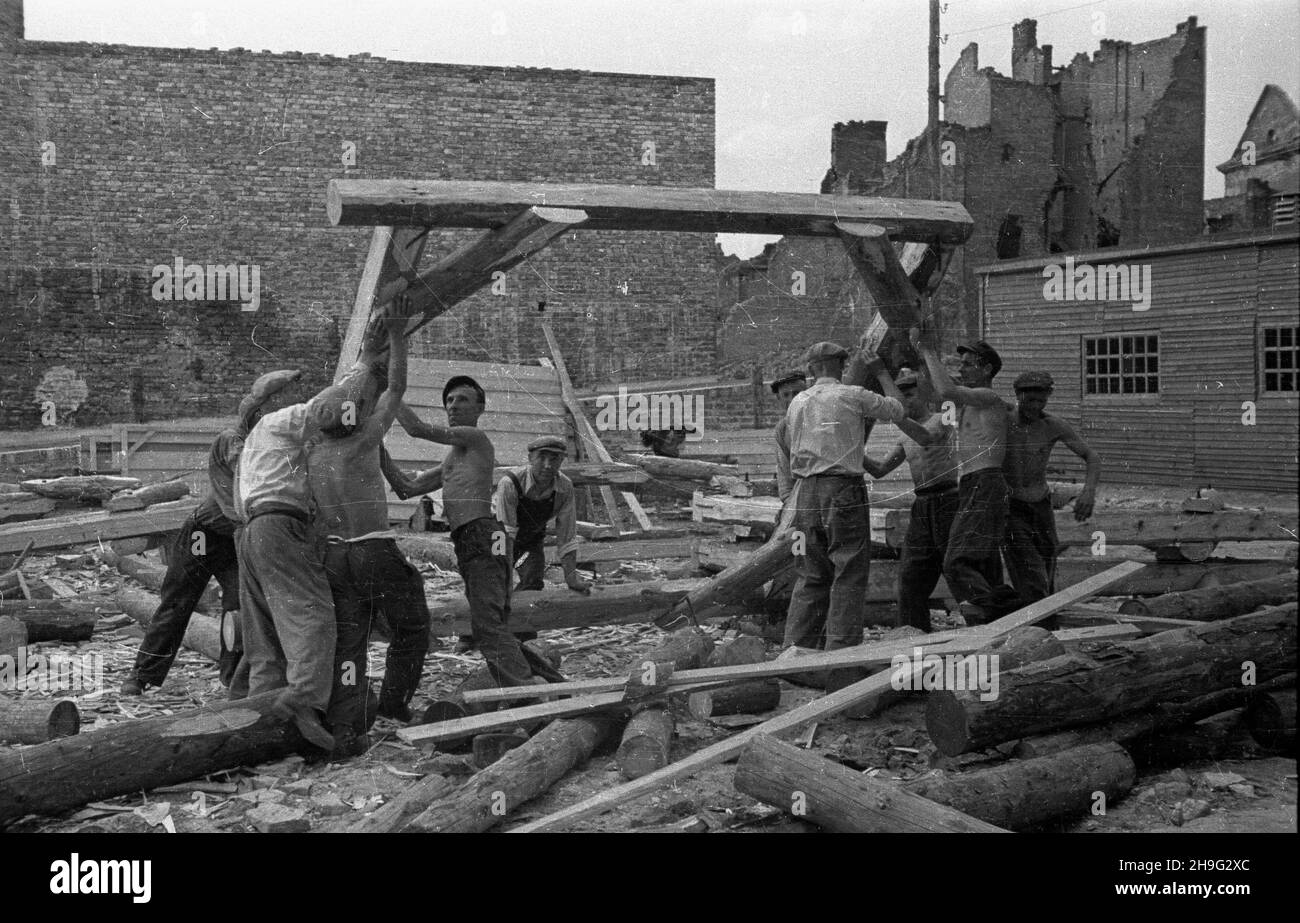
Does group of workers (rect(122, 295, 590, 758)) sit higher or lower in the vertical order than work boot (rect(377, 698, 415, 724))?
higher

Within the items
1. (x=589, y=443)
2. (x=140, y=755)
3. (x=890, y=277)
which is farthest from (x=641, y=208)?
(x=589, y=443)

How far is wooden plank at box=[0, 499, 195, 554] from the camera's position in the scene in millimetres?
9469

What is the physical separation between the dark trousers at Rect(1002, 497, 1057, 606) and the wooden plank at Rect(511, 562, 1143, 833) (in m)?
0.80

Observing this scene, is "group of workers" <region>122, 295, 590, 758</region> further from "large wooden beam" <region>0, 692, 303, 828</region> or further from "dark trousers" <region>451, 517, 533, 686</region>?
"large wooden beam" <region>0, 692, 303, 828</region>

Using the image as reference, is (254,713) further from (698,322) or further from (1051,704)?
(698,322)

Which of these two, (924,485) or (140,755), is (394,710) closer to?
(140,755)

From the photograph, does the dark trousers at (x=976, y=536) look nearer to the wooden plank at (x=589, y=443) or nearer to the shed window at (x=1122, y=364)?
the wooden plank at (x=589, y=443)

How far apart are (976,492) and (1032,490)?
61 cm

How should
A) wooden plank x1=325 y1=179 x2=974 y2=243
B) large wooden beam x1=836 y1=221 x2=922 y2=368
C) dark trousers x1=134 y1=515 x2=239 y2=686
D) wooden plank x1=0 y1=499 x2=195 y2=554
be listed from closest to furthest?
wooden plank x1=325 y1=179 x2=974 y2=243 → large wooden beam x1=836 y1=221 x2=922 y2=368 → dark trousers x1=134 y1=515 x2=239 y2=686 → wooden plank x1=0 y1=499 x2=195 y2=554

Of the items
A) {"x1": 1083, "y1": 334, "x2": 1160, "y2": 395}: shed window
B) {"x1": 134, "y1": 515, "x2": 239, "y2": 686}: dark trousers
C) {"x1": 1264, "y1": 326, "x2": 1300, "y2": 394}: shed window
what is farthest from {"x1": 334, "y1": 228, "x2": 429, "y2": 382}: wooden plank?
{"x1": 1083, "y1": 334, "x2": 1160, "y2": 395}: shed window

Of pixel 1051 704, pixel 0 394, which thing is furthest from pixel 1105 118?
pixel 1051 704

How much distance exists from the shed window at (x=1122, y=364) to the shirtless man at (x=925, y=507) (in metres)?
10.5

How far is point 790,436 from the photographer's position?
7078mm
